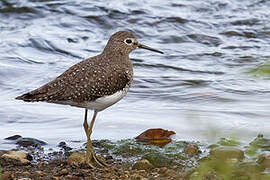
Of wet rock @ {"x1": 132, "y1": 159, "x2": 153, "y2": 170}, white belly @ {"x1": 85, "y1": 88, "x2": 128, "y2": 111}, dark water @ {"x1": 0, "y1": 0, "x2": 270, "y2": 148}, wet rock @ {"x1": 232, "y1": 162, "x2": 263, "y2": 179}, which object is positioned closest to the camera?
wet rock @ {"x1": 232, "y1": 162, "x2": 263, "y2": 179}

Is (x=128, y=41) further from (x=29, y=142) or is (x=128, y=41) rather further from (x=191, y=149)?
(x=29, y=142)

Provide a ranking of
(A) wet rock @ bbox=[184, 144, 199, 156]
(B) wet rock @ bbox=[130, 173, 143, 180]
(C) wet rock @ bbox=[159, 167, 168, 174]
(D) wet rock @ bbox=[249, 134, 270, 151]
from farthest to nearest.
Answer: (A) wet rock @ bbox=[184, 144, 199, 156]
(D) wet rock @ bbox=[249, 134, 270, 151]
(C) wet rock @ bbox=[159, 167, 168, 174]
(B) wet rock @ bbox=[130, 173, 143, 180]

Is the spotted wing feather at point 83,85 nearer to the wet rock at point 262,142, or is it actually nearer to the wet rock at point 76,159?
the wet rock at point 76,159

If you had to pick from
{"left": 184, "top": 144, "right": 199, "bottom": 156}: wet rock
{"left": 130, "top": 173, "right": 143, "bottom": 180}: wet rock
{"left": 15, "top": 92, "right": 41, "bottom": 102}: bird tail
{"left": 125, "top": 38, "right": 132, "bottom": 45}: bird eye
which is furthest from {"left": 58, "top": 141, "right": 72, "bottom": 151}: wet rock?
{"left": 125, "top": 38, "right": 132, "bottom": 45}: bird eye

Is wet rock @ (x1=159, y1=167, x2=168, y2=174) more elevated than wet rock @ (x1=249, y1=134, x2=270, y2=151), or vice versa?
wet rock @ (x1=249, y1=134, x2=270, y2=151)

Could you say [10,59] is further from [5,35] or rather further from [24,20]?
[24,20]

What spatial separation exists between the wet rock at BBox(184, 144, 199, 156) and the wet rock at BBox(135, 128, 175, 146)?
0.48 metres

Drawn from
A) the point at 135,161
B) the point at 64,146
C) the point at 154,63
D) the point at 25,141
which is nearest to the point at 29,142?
the point at 25,141

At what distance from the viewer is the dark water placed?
27.6ft

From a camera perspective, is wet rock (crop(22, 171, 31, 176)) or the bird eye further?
the bird eye

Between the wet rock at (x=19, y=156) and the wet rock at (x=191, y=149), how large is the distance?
1894 millimetres

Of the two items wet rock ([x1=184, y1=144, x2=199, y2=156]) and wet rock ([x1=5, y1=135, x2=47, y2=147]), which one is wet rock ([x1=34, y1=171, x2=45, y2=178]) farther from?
wet rock ([x1=184, y1=144, x2=199, y2=156])

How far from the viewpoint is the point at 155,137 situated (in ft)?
25.6

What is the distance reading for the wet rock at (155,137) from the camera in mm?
7758
